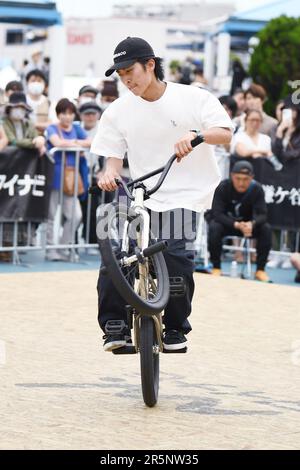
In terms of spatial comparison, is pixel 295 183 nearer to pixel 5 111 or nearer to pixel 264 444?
pixel 5 111

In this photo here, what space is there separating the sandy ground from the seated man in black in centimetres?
194

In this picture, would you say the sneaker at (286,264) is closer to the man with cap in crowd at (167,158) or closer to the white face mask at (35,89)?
the white face mask at (35,89)

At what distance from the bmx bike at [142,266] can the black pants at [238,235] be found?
7.09 meters

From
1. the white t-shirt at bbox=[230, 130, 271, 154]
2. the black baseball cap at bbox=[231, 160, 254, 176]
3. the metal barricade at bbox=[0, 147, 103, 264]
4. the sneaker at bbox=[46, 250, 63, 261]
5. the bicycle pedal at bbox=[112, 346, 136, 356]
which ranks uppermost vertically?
the white t-shirt at bbox=[230, 130, 271, 154]

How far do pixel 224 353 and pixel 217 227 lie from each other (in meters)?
5.19

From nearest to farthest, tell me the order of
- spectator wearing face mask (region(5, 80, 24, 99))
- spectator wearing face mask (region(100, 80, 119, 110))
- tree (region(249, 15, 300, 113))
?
1. spectator wearing face mask (region(5, 80, 24, 99))
2. spectator wearing face mask (region(100, 80, 119, 110))
3. tree (region(249, 15, 300, 113))

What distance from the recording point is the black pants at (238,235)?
14.1 meters

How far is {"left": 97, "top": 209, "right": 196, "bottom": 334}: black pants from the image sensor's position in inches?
278

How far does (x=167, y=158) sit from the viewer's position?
7199 millimetres

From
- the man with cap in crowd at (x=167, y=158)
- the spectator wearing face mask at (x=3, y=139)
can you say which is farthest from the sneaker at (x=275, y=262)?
the man with cap in crowd at (x=167, y=158)

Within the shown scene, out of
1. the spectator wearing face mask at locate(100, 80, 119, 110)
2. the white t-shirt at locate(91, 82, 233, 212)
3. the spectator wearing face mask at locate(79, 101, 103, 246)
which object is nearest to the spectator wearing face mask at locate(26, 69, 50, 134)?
the spectator wearing face mask at locate(79, 101, 103, 246)

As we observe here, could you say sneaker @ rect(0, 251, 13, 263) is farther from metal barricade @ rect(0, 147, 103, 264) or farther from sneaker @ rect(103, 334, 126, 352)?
sneaker @ rect(103, 334, 126, 352)

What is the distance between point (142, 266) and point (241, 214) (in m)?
7.49

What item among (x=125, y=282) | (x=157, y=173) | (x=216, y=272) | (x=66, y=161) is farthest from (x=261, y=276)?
(x=125, y=282)
